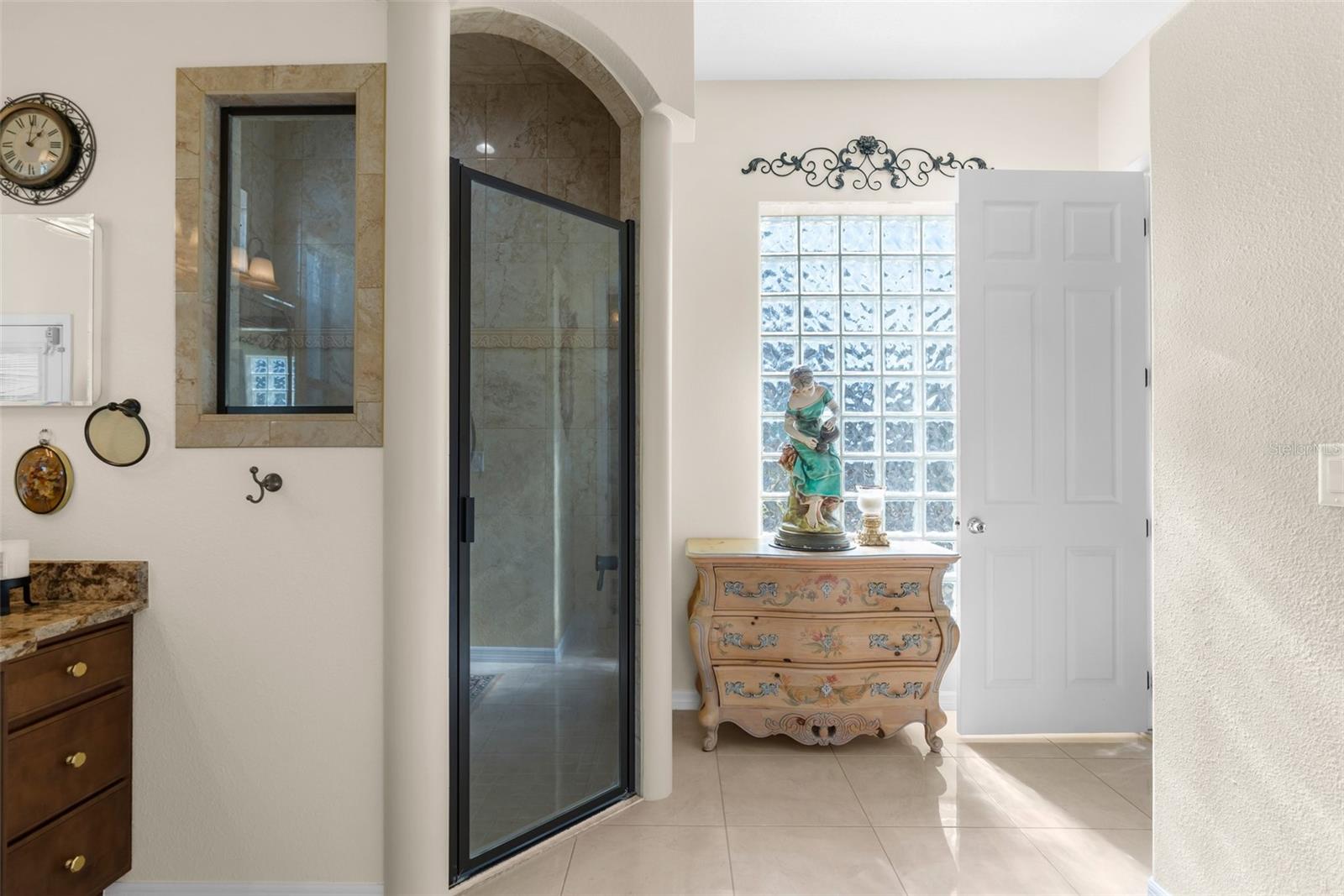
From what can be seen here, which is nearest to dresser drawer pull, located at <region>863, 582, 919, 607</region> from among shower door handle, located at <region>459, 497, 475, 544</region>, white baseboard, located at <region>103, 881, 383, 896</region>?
shower door handle, located at <region>459, 497, 475, 544</region>

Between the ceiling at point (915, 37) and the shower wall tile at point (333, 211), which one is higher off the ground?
the ceiling at point (915, 37)

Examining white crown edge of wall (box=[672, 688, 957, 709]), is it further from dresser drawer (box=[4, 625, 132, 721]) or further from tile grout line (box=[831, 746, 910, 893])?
dresser drawer (box=[4, 625, 132, 721])

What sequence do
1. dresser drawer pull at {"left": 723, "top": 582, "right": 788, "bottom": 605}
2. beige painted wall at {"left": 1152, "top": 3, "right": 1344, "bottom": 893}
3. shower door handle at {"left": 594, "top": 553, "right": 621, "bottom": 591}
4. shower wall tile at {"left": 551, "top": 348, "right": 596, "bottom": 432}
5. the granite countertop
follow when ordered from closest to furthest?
beige painted wall at {"left": 1152, "top": 3, "right": 1344, "bottom": 893}, the granite countertop, shower wall tile at {"left": 551, "top": 348, "right": 596, "bottom": 432}, shower door handle at {"left": 594, "top": 553, "right": 621, "bottom": 591}, dresser drawer pull at {"left": 723, "top": 582, "right": 788, "bottom": 605}

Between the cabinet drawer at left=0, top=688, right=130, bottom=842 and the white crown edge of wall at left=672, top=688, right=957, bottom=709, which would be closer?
the cabinet drawer at left=0, top=688, right=130, bottom=842

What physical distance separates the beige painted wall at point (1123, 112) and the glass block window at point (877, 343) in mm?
814

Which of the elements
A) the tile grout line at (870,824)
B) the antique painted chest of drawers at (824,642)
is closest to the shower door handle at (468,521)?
the antique painted chest of drawers at (824,642)

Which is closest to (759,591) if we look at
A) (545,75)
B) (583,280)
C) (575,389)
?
(575,389)

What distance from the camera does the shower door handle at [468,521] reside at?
208 centimetres

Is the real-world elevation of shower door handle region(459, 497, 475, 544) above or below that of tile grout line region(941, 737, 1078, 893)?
above

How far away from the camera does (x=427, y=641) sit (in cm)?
192

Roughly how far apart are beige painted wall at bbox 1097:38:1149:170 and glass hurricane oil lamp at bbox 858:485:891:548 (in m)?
1.94

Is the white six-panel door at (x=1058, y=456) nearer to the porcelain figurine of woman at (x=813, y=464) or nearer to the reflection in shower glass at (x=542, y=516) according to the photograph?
the porcelain figurine of woman at (x=813, y=464)

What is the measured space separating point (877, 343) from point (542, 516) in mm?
2142

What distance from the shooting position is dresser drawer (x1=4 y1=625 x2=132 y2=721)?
1.60 m
